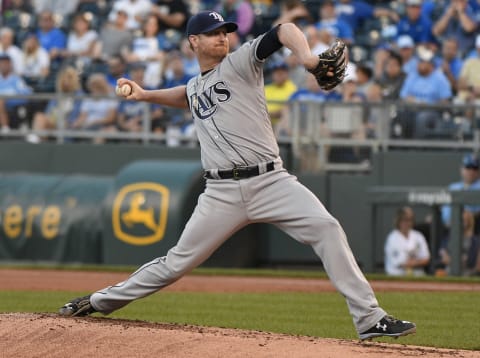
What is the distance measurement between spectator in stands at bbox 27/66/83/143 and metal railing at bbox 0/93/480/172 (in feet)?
3.88

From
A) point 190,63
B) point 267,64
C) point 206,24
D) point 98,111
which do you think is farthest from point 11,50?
point 206,24

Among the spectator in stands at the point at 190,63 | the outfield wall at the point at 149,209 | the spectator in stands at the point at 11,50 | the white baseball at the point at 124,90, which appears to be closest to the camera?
the white baseball at the point at 124,90

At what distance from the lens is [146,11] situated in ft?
63.9

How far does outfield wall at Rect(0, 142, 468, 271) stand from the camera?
605 inches

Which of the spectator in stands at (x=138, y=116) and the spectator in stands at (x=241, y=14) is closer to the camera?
the spectator in stands at (x=138, y=116)

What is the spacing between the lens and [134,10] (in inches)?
772

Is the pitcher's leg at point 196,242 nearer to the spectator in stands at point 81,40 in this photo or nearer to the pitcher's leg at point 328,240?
the pitcher's leg at point 328,240

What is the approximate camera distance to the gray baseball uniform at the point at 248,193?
21.7ft

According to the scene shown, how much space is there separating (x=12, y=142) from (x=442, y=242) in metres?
6.94

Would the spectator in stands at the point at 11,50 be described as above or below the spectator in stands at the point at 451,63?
above

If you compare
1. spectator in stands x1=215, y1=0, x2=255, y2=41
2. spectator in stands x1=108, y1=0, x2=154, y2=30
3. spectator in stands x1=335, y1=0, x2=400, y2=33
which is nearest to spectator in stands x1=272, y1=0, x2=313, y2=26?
spectator in stands x1=335, y1=0, x2=400, y2=33

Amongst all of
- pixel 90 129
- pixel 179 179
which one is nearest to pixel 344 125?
pixel 179 179

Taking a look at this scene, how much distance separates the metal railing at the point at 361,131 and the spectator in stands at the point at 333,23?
2.29 meters

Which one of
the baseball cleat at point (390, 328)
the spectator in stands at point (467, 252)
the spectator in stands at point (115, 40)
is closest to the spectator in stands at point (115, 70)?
the spectator in stands at point (115, 40)
